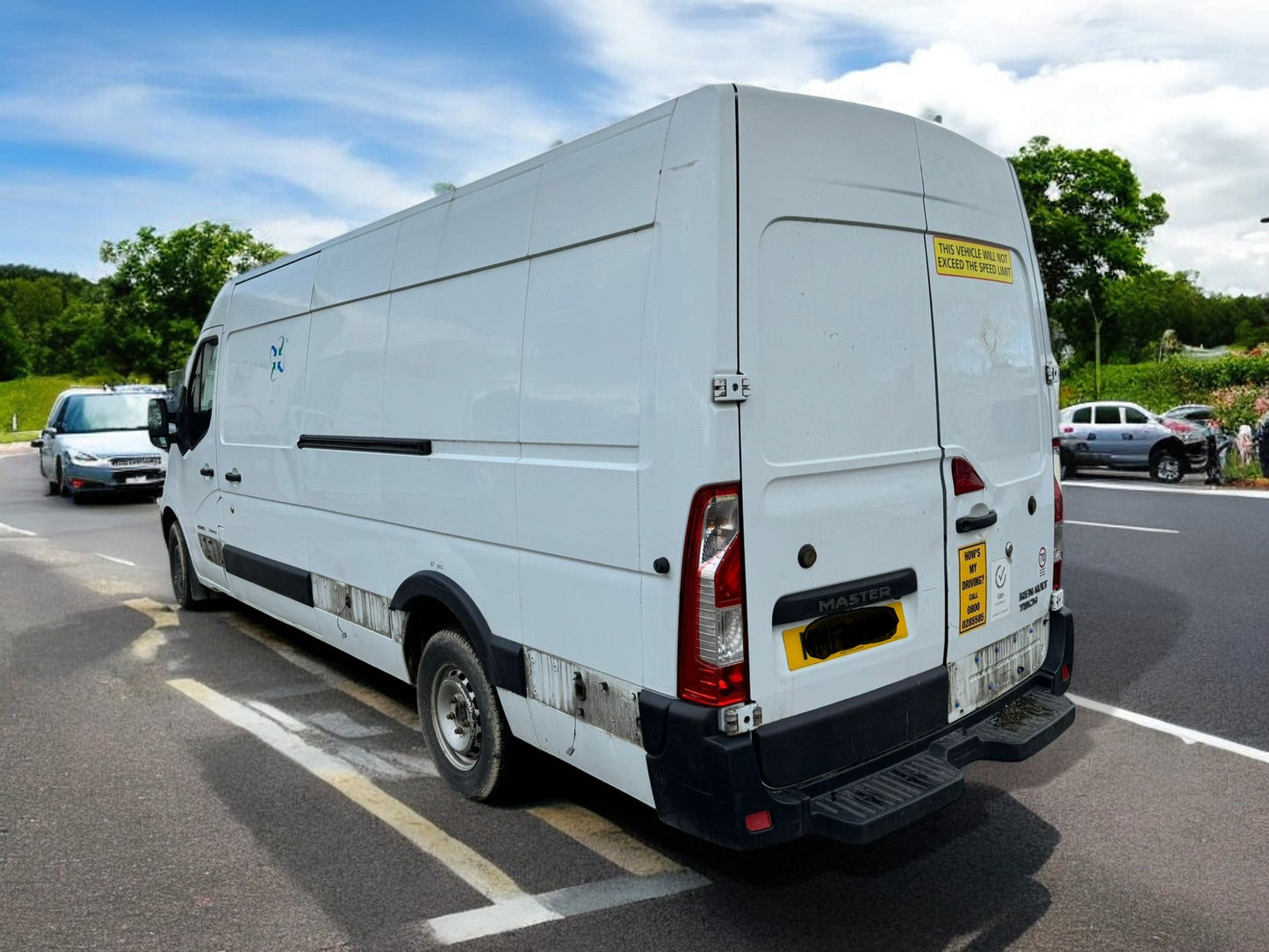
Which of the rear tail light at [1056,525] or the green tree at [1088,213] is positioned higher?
the green tree at [1088,213]

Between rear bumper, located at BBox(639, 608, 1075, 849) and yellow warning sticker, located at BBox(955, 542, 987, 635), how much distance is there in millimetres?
304

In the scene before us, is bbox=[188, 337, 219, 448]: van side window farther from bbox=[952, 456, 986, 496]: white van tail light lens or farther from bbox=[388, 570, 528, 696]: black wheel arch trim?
bbox=[952, 456, 986, 496]: white van tail light lens

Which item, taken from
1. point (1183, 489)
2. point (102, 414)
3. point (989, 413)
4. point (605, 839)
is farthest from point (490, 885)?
point (102, 414)

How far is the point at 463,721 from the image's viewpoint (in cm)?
443

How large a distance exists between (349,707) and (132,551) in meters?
7.40

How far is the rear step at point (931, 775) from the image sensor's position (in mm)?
3084

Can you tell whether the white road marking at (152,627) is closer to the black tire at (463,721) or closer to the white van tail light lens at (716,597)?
the black tire at (463,721)

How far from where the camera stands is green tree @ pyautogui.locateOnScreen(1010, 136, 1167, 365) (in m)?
47.3

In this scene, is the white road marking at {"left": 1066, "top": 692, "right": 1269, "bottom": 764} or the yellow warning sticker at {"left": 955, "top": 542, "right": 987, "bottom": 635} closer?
the yellow warning sticker at {"left": 955, "top": 542, "right": 987, "bottom": 635}

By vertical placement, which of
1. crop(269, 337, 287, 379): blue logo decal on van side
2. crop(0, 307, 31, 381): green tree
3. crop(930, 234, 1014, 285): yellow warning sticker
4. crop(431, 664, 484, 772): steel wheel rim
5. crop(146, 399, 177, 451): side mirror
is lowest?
crop(431, 664, 484, 772): steel wheel rim

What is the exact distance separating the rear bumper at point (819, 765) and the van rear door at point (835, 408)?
0.09 metres

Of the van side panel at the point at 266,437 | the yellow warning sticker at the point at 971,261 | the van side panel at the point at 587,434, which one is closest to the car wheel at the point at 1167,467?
the yellow warning sticker at the point at 971,261

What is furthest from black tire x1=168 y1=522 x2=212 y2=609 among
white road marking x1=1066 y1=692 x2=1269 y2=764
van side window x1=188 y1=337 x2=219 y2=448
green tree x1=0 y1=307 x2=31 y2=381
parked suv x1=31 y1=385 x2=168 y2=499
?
green tree x1=0 y1=307 x2=31 y2=381

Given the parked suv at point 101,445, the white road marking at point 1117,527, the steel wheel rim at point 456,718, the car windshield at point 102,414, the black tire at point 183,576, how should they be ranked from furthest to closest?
1. the car windshield at point 102,414
2. the parked suv at point 101,445
3. the white road marking at point 1117,527
4. the black tire at point 183,576
5. the steel wheel rim at point 456,718
